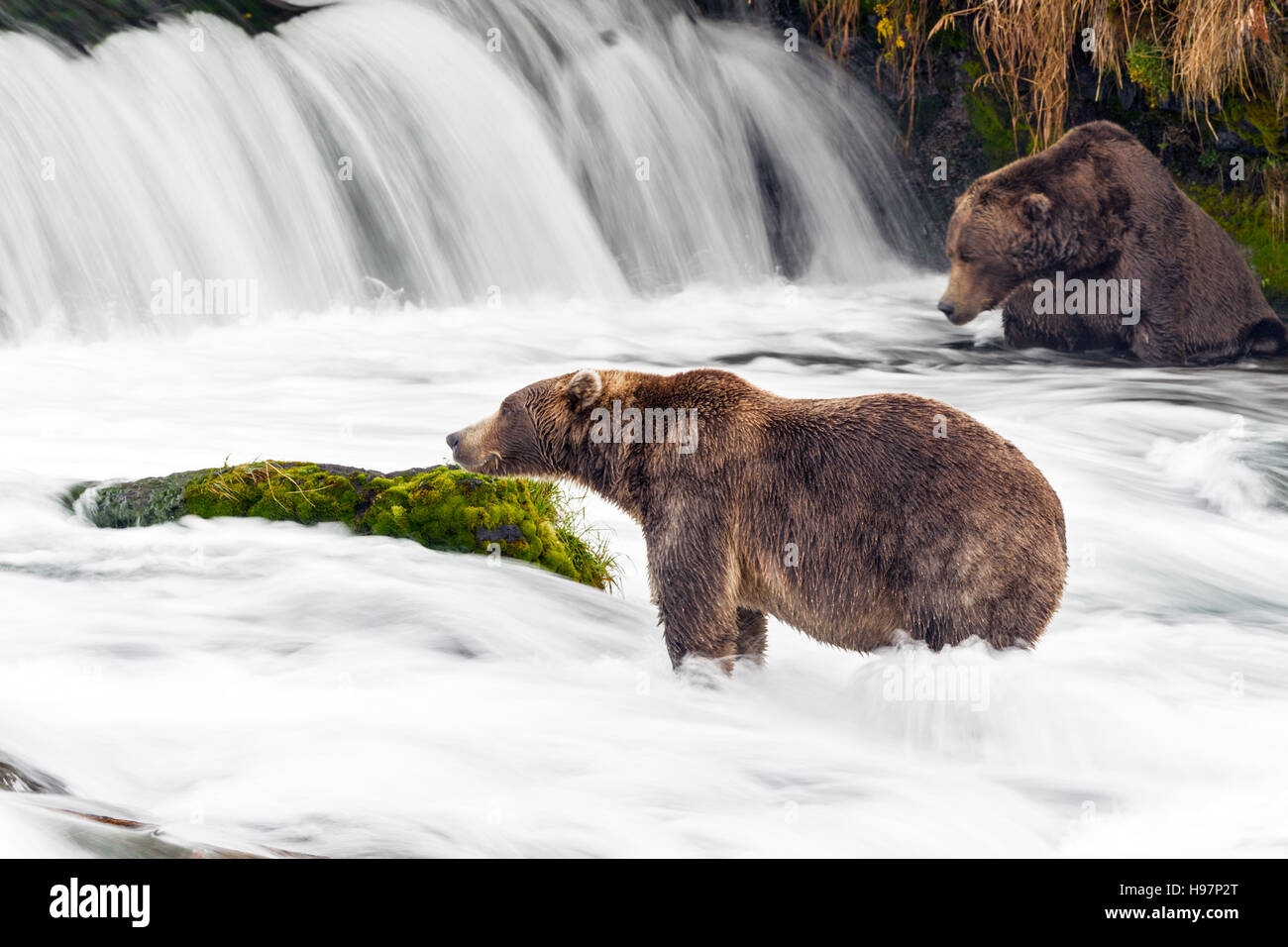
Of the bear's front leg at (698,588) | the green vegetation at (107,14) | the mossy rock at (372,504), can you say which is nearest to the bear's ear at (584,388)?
the bear's front leg at (698,588)

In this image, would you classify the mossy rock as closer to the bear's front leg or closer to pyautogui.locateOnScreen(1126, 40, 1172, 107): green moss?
the bear's front leg

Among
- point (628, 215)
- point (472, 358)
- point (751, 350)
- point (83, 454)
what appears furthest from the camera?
point (628, 215)

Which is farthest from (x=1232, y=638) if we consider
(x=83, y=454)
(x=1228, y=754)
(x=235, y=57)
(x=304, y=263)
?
(x=235, y=57)

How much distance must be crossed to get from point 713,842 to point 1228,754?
175 cm

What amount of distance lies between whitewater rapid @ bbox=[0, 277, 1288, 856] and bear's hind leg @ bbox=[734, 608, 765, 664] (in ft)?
→ 0.25

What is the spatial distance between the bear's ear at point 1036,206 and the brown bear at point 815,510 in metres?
5.00

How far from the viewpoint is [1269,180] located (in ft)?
35.6

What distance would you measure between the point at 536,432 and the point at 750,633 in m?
0.96

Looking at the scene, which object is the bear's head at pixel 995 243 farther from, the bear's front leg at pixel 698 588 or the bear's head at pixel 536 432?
the bear's front leg at pixel 698 588

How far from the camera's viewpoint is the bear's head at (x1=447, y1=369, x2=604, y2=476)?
474cm

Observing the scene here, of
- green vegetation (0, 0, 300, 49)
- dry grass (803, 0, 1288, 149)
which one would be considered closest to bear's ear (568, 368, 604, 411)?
dry grass (803, 0, 1288, 149)

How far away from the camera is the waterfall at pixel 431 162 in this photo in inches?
385

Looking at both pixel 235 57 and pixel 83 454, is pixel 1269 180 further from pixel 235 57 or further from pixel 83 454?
pixel 83 454

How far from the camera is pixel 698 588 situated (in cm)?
439
